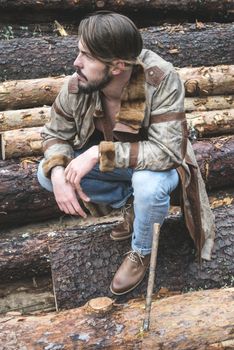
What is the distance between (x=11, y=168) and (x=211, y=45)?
3240 mm

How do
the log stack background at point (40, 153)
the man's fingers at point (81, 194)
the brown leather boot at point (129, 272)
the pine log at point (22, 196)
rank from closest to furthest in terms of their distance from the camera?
the man's fingers at point (81, 194) < the brown leather boot at point (129, 272) < the log stack background at point (40, 153) < the pine log at point (22, 196)

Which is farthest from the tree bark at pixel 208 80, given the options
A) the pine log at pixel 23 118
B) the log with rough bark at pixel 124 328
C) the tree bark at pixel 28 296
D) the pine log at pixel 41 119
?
the log with rough bark at pixel 124 328

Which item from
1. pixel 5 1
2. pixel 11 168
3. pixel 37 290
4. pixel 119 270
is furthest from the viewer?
pixel 5 1

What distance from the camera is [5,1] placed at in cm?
759

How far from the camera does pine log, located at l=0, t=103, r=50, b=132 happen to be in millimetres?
5953

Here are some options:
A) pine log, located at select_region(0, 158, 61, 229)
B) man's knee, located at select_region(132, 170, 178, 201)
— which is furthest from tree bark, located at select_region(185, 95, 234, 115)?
man's knee, located at select_region(132, 170, 178, 201)

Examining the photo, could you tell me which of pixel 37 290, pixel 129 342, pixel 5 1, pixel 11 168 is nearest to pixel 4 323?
pixel 129 342

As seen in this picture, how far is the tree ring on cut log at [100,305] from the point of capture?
3375 millimetres

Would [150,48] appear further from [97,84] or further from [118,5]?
[97,84]

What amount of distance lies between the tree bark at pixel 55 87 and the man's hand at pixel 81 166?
3.06 meters

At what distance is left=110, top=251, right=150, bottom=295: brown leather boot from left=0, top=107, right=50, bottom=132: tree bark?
2759mm

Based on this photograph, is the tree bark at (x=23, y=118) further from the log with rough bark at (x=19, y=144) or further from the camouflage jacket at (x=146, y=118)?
the camouflage jacket at (x=146, y=118)

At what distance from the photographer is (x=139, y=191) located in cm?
332

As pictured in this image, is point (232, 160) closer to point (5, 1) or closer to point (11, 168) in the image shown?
point (11, 168)
